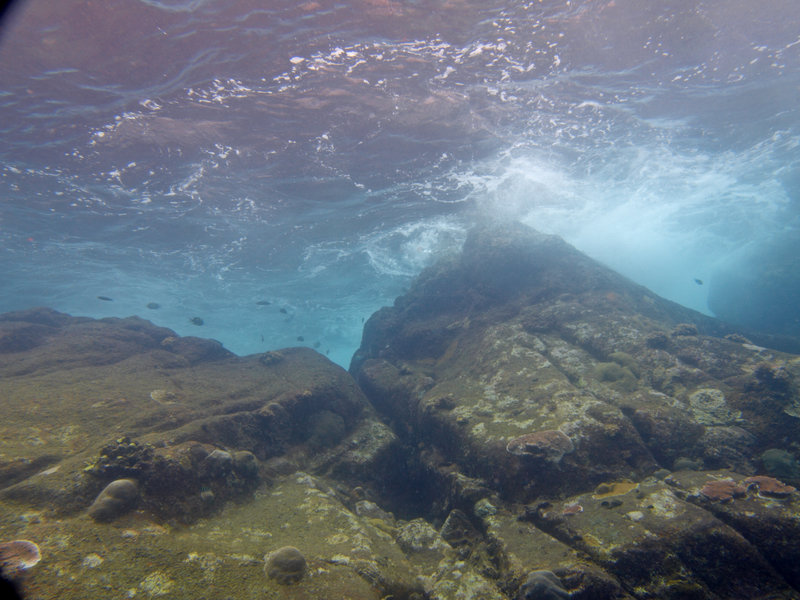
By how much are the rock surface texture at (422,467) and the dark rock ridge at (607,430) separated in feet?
0.14

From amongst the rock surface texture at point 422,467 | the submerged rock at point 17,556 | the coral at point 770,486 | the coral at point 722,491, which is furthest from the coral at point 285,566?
the coral at point 770,486

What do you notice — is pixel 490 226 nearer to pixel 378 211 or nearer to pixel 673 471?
pixel 378 211

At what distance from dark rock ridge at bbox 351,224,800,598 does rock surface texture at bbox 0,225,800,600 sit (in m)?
0.04

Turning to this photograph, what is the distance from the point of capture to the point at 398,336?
1750cm

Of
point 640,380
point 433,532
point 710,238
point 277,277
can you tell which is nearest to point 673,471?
point 640,380

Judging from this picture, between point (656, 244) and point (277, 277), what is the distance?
54998 millimetres

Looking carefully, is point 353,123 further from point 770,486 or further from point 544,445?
point 770,486

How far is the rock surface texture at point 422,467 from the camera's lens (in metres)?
4.77

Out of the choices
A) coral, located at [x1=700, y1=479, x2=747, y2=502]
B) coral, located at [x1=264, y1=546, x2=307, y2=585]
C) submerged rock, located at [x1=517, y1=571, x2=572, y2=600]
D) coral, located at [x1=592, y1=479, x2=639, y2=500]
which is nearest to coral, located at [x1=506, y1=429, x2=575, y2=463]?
coral, located at [x1=592, y1=479, x2=639, y2=500]

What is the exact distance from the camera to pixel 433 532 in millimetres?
7062

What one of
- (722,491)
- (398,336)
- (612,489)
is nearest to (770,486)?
(722,491)

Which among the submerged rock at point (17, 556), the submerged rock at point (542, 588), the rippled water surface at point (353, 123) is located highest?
the rippled water surface at point (353, 123)

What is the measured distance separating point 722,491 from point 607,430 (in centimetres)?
198

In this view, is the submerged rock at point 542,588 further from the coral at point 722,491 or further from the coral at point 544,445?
the coral at point 722,491
